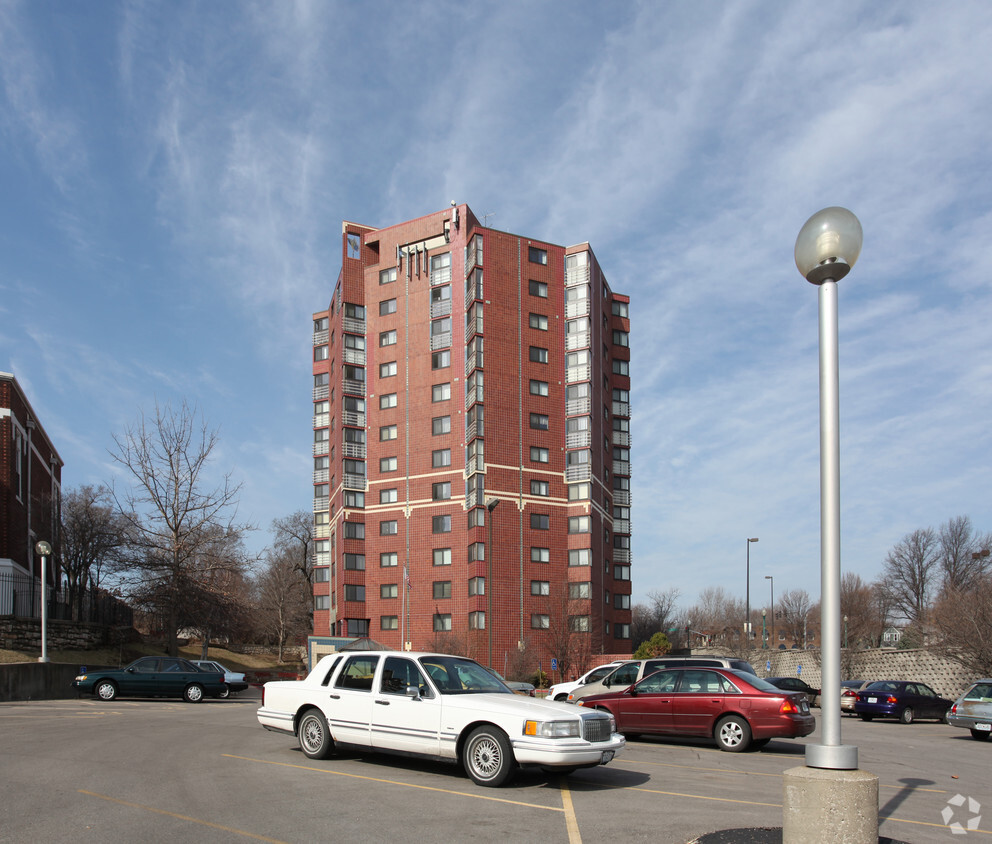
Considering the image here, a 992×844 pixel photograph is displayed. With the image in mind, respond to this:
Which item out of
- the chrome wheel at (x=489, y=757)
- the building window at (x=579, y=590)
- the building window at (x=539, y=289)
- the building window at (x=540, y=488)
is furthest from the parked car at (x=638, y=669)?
the building window at (x=539, y=289)

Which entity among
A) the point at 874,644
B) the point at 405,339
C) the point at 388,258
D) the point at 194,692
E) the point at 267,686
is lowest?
the point at 874,644

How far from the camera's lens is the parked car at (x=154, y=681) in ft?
94.6

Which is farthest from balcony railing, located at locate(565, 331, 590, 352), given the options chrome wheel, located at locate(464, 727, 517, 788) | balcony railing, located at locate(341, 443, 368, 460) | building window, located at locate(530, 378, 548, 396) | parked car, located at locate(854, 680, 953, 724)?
chrome wheel, located at locate(464, 727, 517, 788)

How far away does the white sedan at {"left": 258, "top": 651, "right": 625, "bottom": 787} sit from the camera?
34.1 ft

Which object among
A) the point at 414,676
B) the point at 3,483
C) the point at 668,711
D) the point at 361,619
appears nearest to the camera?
the point at 414,676

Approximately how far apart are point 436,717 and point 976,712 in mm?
15931

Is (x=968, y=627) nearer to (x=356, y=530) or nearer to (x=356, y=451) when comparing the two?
(x=356, y=530)

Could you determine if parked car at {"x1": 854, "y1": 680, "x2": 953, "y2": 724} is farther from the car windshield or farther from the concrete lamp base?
the concrete lamp base

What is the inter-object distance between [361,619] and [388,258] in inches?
1043

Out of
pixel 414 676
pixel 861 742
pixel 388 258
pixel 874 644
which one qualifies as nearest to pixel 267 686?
pixel 414 676

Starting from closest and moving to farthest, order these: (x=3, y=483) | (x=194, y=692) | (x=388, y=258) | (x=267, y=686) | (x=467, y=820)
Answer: (x=467, y=820) → (x=267, y=686) → (x=194, y=692) → (x=3, y=483) → (x=388, y=258)

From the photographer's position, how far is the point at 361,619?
6322cm

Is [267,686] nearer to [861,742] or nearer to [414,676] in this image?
[414,676]

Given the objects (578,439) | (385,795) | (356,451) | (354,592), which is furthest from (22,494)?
(385,795)
